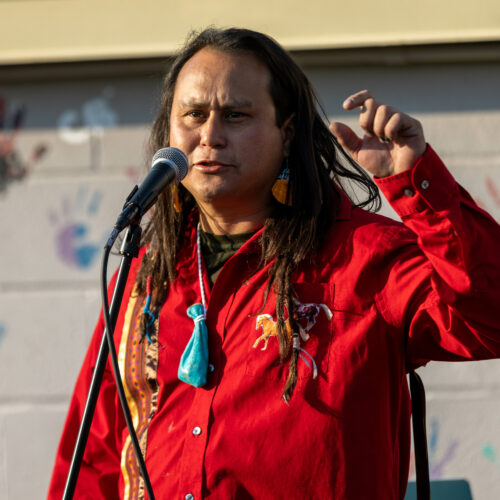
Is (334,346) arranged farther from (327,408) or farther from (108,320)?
(108,320)

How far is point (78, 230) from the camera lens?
3.29 m

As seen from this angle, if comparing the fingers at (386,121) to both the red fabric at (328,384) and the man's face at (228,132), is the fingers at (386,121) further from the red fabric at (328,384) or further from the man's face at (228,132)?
the man's face at (228,132)

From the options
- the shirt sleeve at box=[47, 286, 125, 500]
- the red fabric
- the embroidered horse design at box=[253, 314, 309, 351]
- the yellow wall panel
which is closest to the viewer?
the red fabric

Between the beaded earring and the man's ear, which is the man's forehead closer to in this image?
the man's ear

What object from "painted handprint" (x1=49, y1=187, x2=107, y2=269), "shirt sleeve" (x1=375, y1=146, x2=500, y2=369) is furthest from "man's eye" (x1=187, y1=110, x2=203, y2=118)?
"painted handprint" (x1=49, y1=187, x2=107, y2=269)

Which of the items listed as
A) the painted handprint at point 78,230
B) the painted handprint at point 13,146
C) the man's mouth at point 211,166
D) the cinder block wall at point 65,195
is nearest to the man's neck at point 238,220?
the man's mouth at point 211,166

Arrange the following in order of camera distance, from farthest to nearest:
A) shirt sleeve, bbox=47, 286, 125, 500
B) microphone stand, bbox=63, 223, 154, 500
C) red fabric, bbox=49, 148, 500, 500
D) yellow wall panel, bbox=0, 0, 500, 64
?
yellow wall panel, bbox=0, 0, 500, 64
shirt sleeve, bbox=47, 286, 125, 500
red fabric, bbox=49, 148, 500, 500
microphone stand, bbox=63, 223, 154, 500

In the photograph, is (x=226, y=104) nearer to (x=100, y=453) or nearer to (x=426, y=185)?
(x=426, y=185)

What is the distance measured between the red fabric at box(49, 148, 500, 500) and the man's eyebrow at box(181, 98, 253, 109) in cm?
40

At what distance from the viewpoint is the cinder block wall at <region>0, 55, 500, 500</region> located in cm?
310

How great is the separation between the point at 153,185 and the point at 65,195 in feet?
5.97

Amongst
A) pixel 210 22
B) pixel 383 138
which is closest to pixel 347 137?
pixel 383 138

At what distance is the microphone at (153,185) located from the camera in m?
1.53

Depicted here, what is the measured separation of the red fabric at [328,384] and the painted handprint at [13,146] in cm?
158
